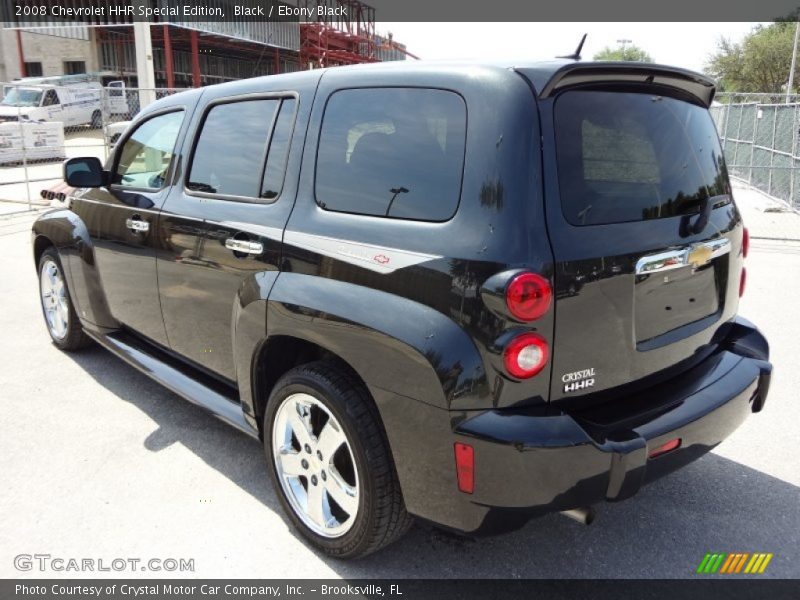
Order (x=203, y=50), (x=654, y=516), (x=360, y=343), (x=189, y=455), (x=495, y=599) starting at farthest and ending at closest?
1. (x=203, y=50)
2. (x=189, y=455)
3. (x=654, y=516)
4. (x=495, y=599)
5. (x=360, y=343)

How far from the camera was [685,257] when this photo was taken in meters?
2.43

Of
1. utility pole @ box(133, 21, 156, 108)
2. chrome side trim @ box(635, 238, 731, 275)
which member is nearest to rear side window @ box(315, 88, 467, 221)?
chrome side trim @ box(635, 238, 731, 275)

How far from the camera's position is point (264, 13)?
1190 inches

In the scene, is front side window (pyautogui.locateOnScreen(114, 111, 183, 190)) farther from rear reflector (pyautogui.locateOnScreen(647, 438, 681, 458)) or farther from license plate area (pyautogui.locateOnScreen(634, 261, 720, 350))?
rear reflector (pyautogui.locateOnScreen(647, 438, 681, 458))

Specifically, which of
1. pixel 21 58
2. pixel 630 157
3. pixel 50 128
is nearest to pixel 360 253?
pixel 630 157

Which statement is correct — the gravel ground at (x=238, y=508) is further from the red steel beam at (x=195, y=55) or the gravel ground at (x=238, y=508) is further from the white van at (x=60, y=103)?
the red steel beam at (x=195, y=55)

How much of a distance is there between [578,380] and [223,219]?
1.77 meters

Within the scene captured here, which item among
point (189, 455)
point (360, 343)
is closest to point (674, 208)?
point (360, 343)

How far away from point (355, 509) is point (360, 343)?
678 millimetres

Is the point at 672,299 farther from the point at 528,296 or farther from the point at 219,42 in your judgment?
the point at 219,42

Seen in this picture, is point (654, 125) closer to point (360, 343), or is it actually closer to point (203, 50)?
point (360, 343)

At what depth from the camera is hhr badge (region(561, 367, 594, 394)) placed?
2137mm

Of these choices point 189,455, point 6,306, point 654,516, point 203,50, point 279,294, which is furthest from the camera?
point 203,50

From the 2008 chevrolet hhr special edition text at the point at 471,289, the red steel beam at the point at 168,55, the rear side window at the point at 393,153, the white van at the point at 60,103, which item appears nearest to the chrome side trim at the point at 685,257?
the 2008 chevrolet hhr special edition text at the point at 471,289
